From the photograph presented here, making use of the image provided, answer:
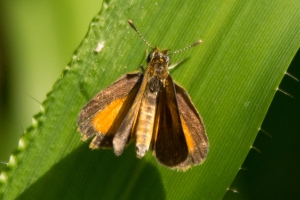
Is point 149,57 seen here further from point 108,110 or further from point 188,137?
point 188,137

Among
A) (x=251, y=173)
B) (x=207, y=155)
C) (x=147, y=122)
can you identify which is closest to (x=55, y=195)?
(x=147, y=122)

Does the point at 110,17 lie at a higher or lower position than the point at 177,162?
higher

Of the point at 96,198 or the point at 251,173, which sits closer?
the point at 96,198

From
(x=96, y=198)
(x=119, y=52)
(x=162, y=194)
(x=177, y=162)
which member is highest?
(x=119, y=52)

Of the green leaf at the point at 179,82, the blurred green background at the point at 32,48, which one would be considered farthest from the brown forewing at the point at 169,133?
the blurred green background at the point at 32,48

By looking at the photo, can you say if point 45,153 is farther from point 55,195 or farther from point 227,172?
point 227,172

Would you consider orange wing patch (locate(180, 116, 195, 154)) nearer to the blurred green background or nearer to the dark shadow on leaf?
the dark shadow on leaf
